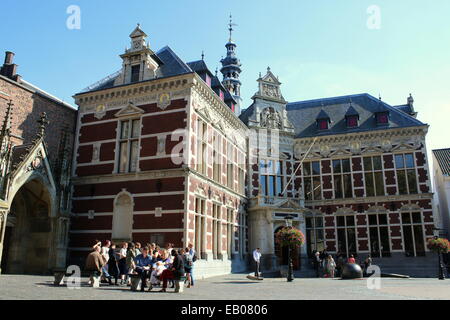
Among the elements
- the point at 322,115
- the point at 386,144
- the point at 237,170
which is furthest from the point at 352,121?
the point at 237,170

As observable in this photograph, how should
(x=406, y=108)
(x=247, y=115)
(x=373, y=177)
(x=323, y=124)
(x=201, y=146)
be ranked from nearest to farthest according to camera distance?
(x=201, y=146) → (x=373, y=177) → (x=247, y=115) → (x=323, y=124) → (x=406, y=108)

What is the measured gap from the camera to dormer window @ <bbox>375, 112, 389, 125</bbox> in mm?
30078

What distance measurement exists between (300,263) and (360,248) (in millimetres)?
5454

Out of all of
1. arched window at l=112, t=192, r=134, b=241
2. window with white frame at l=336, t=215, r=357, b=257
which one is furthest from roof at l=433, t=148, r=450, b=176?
arched window at l=112, t=192, r=134, b=241

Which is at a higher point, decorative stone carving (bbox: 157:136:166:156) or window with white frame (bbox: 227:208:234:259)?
decorative stone carving (bbox: 157:136:166:156)

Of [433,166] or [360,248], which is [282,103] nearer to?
[360,248]

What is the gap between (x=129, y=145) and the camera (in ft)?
69.4

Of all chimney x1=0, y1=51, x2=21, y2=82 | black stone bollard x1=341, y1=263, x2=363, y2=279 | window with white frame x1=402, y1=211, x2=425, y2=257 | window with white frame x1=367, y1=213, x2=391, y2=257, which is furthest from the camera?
window with white frame x1=367, y1=213, x2=391, y2=257

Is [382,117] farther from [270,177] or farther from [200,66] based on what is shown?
[200,66]

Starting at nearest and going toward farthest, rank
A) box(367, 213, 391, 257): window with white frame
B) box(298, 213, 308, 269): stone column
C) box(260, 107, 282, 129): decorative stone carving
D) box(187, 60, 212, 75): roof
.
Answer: box(187, 60, 212, 75): roof, box(298, 213, 308, 269): stone column, box(367, 213, 391, 257): window with white frame, box(260, 107, 282, 129): decorative stone carving

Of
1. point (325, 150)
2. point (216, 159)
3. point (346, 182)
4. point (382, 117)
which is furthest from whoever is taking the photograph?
point (325, 150)

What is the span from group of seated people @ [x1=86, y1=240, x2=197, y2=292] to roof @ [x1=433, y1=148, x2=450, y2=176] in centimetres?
2752

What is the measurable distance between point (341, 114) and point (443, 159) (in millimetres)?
11163

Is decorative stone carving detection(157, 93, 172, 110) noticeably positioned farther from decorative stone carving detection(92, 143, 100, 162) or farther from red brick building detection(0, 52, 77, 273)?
red brick building detection(0, 52, 77, 273)
